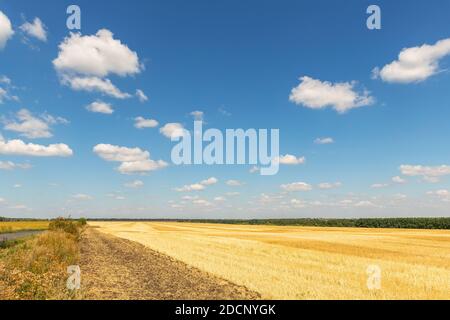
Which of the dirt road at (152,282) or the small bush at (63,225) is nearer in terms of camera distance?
the dirt road at (152,282)

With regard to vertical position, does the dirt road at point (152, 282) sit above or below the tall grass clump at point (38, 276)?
below

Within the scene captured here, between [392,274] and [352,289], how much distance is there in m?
5.24

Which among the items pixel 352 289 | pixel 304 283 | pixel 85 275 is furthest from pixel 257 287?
pixel 85 275

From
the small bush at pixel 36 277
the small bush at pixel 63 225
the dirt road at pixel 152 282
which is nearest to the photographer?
the small bush at pixel 36 277

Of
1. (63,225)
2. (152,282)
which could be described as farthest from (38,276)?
(63,225)

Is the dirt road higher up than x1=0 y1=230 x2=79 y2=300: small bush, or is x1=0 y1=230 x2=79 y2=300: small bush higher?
x1=0 y1=230 x2=79 y2=300: small bush

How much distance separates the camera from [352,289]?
16.6 m

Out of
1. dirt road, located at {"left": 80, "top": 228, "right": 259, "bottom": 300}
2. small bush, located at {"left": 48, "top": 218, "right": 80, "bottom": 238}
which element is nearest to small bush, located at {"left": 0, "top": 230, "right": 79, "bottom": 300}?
dirt road, located at {"left": 80, "top": 228, "right": 259, "bottom": 300}

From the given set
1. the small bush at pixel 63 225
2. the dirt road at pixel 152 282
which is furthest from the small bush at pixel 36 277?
the small bush at pixel 63 225

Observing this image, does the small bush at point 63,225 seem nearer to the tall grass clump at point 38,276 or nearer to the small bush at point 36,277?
the tall grass clump at point 38,276

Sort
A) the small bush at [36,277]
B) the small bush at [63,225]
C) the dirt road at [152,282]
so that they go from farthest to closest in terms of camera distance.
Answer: the small bush at [63,225], the dirt road at [152,282], the small bush at [36,277]

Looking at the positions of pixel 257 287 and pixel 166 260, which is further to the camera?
pixel 166 260

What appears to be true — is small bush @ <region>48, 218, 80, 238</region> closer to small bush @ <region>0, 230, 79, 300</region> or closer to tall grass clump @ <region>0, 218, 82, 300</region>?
tall grass clump @ <region>0, 218, 82, 300</region>
